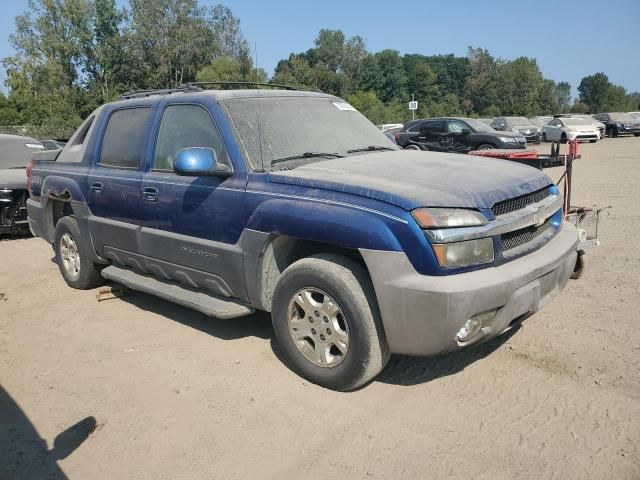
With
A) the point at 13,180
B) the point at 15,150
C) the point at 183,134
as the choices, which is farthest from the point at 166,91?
the point at 15,150

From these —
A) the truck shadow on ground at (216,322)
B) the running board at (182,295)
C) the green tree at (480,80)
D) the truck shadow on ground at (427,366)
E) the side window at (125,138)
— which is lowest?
the truck shadow on ground at (427,366)

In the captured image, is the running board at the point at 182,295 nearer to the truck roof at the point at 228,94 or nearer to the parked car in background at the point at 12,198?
the truck roof at the point at 228,94

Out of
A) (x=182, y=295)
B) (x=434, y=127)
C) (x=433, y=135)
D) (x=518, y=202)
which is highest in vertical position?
(x=434, y=127)

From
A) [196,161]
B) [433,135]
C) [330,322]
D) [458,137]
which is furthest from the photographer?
[433,135]

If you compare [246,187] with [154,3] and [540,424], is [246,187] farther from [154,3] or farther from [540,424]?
[154,3]

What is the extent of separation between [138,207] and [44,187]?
197cm

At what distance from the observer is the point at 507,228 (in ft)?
10.9

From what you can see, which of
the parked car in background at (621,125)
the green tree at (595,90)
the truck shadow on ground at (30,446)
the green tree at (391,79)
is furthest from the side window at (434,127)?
the green tree at (595,90)

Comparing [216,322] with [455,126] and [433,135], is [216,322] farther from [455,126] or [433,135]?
[455,126]

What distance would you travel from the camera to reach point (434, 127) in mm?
19234

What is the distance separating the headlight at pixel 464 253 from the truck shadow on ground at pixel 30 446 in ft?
7.15

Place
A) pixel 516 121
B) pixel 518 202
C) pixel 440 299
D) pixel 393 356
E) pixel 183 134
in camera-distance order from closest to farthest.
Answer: pixel 440 299 → pixel 518 202 → pixel 393 356 → pixel 183 134 → pixel 516 121

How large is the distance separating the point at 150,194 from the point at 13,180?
5.34 metres

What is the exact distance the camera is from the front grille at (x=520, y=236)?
134 inches
